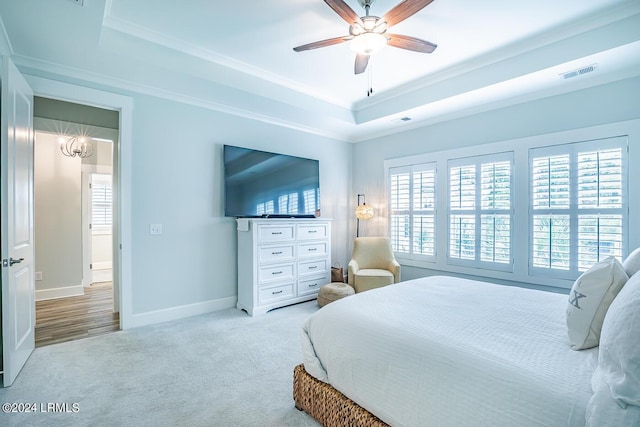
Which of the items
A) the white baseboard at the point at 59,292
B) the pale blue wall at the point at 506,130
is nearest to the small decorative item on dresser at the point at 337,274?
the pale blue wall at the point at 506,130

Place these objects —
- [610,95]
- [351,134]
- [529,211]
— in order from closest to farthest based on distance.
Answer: [610,95] < [529,211] < [351,134]

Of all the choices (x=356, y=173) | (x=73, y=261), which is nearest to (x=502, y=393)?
(x=356, y=173)

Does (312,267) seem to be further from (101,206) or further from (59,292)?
(101,206)

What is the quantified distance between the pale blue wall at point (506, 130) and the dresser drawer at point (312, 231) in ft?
3.66

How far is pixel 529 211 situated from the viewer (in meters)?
3.41

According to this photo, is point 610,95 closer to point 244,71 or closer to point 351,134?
point 351,134

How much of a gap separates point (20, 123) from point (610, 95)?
5.26 meters

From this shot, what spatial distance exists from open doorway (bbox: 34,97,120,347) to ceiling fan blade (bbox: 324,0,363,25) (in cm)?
315

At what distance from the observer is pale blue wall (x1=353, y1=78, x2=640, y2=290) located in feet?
9.34

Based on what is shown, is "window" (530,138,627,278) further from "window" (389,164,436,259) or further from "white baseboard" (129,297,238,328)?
"white baseboard" (129,297,238,328)

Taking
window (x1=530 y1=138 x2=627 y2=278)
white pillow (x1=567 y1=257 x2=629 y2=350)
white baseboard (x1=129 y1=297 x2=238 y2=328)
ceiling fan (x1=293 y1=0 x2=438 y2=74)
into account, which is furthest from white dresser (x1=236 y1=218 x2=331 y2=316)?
white pillow (x1=567 y1=257 x2=629 y2=350)

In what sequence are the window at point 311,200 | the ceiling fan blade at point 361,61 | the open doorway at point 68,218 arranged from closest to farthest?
1. the ceiling fan blade at point 361,61
2. the open doorway at point 68,218
3. the window at point 311,200

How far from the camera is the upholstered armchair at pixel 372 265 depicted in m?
3.88

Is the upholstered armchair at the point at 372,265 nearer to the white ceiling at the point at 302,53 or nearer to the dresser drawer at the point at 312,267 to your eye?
the dresser drawer at the point at 312,267
